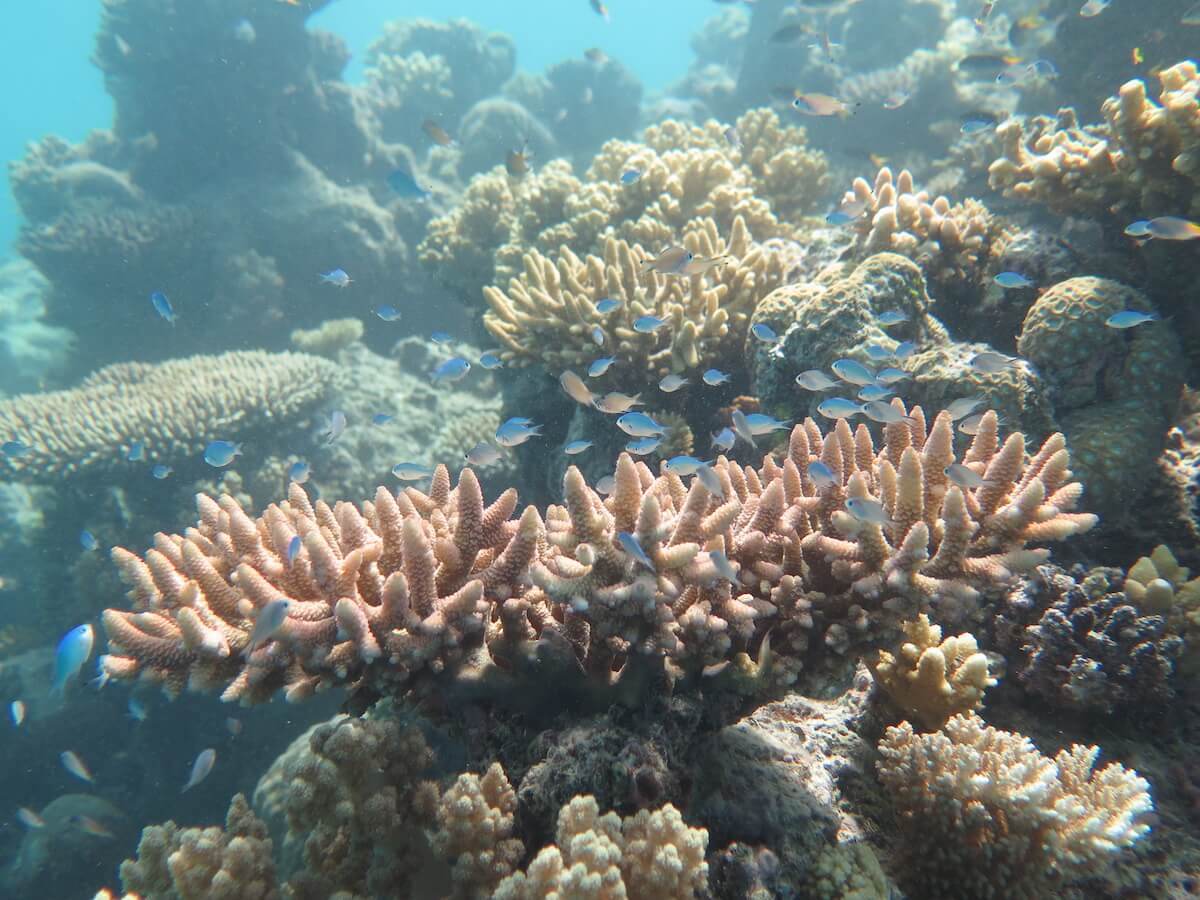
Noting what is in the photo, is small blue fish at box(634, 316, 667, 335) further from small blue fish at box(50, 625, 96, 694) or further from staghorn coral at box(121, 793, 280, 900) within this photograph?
small blue fish at box(50, 625, 96, 694)

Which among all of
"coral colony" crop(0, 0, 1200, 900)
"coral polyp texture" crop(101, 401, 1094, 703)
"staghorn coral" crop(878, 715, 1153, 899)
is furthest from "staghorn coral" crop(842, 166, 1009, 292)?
"staghorn coral" crop(878, 715, 1153, 899)

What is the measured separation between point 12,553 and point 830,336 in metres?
13.3

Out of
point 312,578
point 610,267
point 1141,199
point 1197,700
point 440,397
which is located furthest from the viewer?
point 440,397

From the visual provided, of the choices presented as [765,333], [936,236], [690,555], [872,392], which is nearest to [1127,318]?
[936,236]

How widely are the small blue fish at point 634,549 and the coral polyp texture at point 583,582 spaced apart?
0.05 ft

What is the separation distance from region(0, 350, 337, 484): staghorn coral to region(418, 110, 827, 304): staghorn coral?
10.1ft

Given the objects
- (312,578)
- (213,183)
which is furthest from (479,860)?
(213,183)

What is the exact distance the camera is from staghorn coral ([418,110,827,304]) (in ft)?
23.3

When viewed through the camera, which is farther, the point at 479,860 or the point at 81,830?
the point at 81,830

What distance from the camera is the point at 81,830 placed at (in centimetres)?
700

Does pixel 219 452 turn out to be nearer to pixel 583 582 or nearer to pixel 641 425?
pixel 641 425

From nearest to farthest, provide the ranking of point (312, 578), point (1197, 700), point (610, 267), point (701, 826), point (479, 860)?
point (479, 860), point (701, 826), point (312, 578), point (1197, 700), point (610, 267)

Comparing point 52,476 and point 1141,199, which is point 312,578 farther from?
point 52,476

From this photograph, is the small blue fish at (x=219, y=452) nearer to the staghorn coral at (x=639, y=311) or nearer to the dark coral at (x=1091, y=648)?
the staghorn coral at (x=639, y=311)
